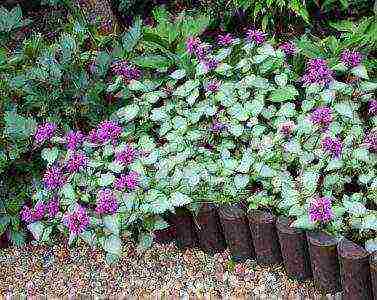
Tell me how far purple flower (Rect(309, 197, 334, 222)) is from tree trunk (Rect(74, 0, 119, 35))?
2.20 m

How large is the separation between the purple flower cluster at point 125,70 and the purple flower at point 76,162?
24.5 inches

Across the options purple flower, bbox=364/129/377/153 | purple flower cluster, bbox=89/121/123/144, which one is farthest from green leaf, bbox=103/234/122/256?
purple flower, bbox=364/129/377/153

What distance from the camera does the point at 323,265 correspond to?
2.76 metres

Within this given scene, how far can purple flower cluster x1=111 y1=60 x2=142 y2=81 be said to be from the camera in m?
3.47

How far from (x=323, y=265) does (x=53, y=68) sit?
67.1 inches

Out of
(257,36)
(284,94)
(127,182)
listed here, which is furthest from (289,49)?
(127,182)

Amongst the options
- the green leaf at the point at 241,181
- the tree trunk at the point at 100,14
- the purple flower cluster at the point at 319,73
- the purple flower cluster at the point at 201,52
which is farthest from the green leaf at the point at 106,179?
the tree trunk at the point at 100,14

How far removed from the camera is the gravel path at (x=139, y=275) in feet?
10.0

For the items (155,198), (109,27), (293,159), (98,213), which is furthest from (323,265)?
(109,27)

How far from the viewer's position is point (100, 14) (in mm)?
4445

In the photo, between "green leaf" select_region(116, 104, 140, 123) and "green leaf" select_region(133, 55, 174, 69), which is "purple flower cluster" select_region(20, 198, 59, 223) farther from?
"green leaf" select_region(133, 55, 174, 69)

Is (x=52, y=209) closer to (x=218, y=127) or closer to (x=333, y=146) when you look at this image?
(x=218, y=127)

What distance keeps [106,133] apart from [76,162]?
225 mm

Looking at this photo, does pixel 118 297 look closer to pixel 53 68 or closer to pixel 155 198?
pixel 155 198
